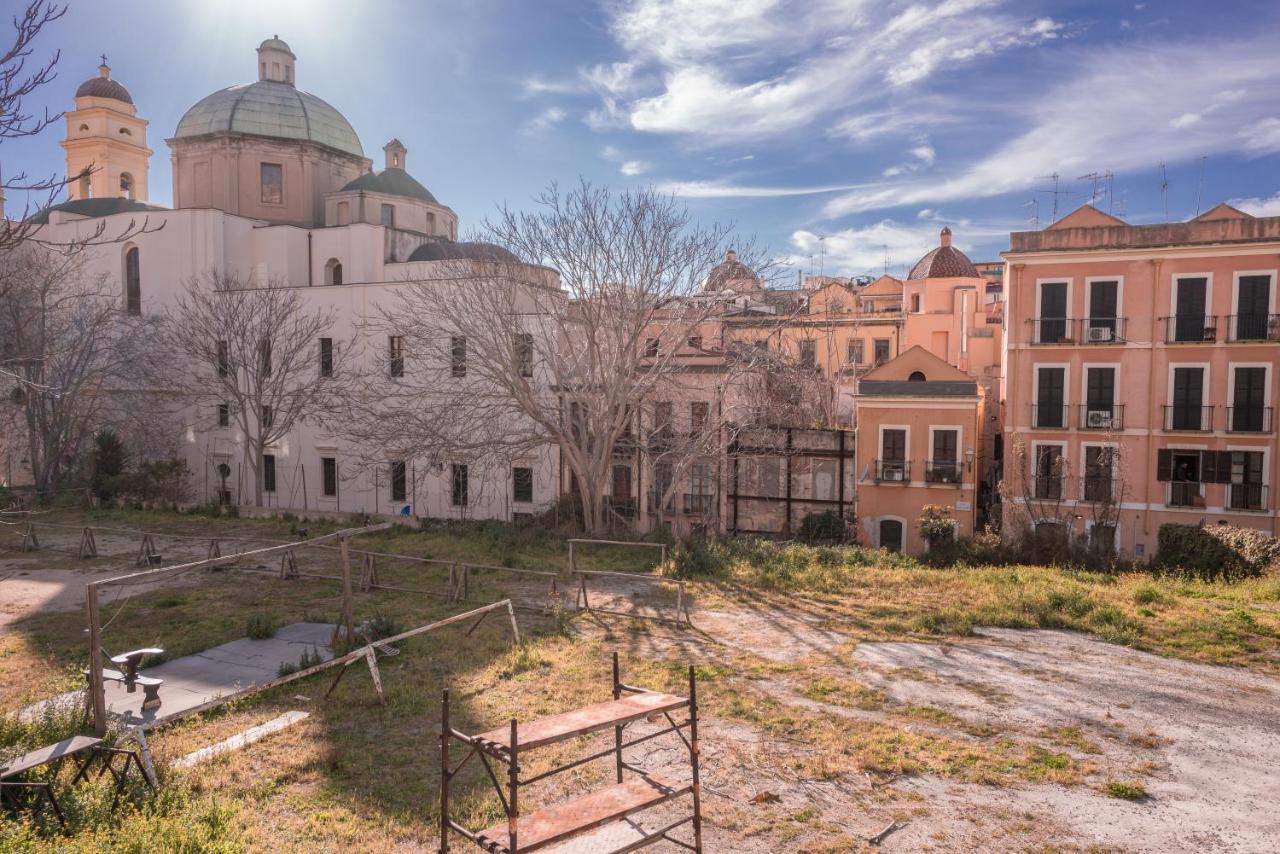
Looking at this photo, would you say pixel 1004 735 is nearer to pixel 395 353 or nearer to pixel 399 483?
pixel 395 353

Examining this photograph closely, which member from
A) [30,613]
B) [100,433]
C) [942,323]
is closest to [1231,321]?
[942,323]

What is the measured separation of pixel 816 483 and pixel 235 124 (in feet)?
96.3

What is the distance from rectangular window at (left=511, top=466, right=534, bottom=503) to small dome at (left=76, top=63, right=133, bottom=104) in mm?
31120

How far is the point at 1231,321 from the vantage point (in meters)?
25.0

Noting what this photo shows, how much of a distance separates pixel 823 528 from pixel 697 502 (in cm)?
482

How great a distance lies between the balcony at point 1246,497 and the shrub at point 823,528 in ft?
37.1

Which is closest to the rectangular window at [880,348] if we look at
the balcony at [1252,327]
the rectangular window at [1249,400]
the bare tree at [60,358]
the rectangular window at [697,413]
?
the rectangular window at [697,413]

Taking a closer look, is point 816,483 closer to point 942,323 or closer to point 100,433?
point 942,323

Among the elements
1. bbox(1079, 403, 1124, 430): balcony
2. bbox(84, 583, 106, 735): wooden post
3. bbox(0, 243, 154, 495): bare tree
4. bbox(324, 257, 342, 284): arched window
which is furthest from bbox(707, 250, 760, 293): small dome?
bbox(0, 243, 154, 495): bare tree

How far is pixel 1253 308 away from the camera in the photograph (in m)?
24.9

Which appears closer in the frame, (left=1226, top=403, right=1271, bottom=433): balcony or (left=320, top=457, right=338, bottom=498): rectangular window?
(left=1226, top=403, right=1271, bottom=433): balcony

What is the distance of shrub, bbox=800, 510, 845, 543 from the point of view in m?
26.7

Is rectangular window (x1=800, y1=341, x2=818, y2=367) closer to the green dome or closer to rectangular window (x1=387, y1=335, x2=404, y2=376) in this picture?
rectangular window (x1=387, y1=335, x2=404, y2=376)

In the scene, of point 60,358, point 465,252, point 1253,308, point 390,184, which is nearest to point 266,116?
point 390,184
